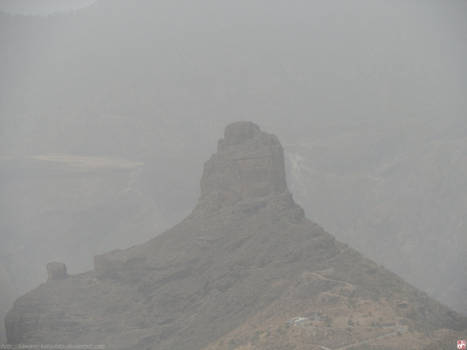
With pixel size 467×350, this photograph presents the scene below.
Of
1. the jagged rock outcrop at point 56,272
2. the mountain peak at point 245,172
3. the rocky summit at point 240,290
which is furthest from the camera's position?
the jagged rock outcrop at point 56,272

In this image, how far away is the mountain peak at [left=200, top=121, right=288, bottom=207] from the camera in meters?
49.7

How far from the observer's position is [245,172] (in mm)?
49781

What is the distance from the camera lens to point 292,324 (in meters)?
38.4

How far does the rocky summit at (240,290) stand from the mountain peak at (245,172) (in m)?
0.08

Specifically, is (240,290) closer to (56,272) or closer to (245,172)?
(245,172)

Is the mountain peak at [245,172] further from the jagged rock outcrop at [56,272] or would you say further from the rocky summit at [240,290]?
the jagged rock outcrop at [56,272]

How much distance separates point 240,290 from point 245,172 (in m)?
9.41

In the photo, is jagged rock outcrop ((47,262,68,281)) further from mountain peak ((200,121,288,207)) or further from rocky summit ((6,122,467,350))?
mountain peak ((200,121,288,207))

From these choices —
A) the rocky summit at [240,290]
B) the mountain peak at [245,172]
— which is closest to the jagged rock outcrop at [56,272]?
the rocky summit at [240,290]

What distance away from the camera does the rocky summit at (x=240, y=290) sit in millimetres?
38250

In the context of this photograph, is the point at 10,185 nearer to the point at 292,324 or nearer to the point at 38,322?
the point at 38,322

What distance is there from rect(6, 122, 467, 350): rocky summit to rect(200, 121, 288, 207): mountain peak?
3.1 inches

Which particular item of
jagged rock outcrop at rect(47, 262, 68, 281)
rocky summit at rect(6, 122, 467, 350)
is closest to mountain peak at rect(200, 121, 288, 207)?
rocky summit at rect(6, 122, 467, 350)

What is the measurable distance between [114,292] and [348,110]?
146774 mm
